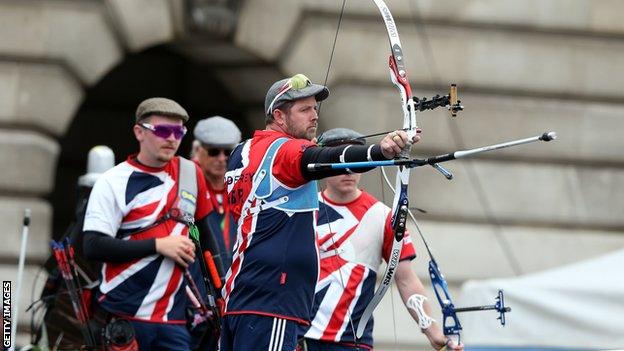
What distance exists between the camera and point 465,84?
15.3 meters

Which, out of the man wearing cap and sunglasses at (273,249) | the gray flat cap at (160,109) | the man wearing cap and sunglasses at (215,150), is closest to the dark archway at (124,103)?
the man wearing cap and sunglasses at (215,150)

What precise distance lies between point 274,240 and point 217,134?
9.18ft

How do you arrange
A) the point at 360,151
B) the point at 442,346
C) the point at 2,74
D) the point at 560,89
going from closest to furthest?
the point at 360,151
the point at 442,346
the point at 2,74
the point at 560,89

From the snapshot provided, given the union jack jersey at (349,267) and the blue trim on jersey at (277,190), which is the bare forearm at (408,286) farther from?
the blue trim on jersey at (277,190)

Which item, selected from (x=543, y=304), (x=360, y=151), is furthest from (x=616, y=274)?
(x=360, y=151)

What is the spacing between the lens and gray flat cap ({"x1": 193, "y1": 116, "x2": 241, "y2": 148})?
1080 cm

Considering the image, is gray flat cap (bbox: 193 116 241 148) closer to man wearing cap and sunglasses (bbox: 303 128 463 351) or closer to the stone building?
man wearing cap and sunglasses (bbox: 303 128 463 351)

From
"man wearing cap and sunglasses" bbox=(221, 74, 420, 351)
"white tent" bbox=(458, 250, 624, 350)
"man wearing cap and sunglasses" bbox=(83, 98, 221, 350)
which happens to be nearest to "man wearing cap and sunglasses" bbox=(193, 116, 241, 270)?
"man wearing cap and sunglasses" bbox=(83, 98, 221, 350)

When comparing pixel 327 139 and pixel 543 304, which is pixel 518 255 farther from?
pixel 327 139

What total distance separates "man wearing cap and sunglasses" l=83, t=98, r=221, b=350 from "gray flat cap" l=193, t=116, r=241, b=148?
963 mm

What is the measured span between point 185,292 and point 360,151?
2505 millimetres

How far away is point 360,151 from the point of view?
7590 mm

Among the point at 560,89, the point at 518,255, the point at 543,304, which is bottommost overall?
the point at 543,304

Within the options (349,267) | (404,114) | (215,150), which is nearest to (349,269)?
(349,267)
